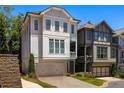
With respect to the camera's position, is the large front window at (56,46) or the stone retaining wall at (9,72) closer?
the stone retaining wall at (9,72)

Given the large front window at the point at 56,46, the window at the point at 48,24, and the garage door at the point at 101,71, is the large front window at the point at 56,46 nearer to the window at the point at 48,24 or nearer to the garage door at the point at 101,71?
the window at the point at 48,24

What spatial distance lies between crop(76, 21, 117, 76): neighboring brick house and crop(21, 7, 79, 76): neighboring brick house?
8.35 ft

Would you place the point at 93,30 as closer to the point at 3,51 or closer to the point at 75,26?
the point at 75,26

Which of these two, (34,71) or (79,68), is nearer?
(34,71)

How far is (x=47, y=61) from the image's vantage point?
68.9 ft

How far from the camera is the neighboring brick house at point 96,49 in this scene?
24.0 metres

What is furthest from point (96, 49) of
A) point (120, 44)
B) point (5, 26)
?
point (5, 26)

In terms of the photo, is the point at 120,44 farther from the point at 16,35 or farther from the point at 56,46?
the point at 16,35

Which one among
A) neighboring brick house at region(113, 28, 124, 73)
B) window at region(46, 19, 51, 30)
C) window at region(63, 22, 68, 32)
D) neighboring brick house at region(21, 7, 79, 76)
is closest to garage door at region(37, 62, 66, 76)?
neighboring brick house at region(21, 7, 79, 76)

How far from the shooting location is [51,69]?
21219mm

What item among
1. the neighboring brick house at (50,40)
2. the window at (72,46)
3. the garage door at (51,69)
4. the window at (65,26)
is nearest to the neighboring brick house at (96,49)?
the window at (72,46)

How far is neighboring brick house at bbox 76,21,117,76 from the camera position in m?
24.0
